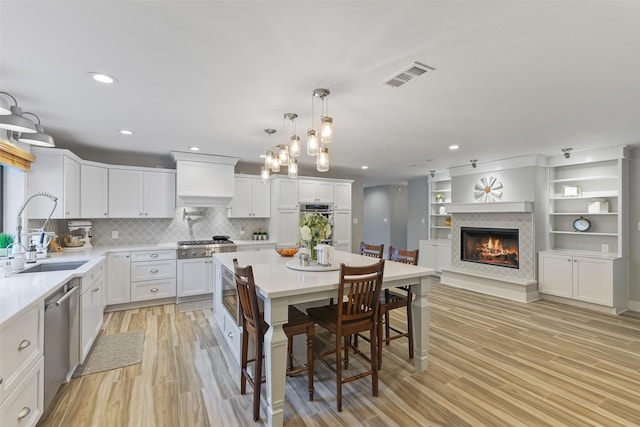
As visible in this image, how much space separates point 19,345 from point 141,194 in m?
3.54

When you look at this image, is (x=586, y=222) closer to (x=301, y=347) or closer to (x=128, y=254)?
(x=301, y=347)

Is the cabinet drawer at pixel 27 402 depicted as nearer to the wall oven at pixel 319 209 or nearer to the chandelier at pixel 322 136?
the chandelier at pixel 322 136

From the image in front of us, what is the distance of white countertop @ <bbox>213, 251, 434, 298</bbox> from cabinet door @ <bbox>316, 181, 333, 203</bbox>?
9.68ft

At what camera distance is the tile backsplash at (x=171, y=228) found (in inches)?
190

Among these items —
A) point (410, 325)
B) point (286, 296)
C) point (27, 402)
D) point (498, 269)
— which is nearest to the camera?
point (27, 402)

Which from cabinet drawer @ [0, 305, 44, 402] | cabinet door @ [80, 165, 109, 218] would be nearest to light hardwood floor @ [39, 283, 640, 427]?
cabinet drawer @ [0, 305, 44, 402]

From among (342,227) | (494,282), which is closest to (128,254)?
(342,227)

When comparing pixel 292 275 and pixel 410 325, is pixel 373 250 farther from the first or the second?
pixel 292 275

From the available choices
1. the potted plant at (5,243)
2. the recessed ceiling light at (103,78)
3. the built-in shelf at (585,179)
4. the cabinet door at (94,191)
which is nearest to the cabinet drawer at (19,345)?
the potted plant at (5,243)

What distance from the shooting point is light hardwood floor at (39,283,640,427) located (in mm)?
2105

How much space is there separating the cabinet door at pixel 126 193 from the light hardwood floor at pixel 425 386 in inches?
69.3

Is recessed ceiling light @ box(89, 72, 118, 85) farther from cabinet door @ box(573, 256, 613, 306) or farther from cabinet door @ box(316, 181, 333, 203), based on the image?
cabinet door @ box(573, 256, 613, 306)

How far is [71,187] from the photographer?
12.8 feet

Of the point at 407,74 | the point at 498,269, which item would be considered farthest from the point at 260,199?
the point at 498,269
